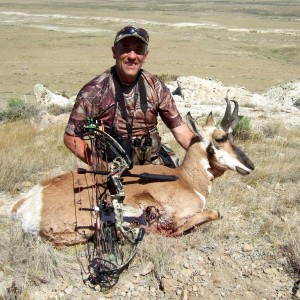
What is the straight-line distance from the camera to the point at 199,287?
356cm


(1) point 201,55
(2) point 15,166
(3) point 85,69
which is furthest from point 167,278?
(1) point 201,55

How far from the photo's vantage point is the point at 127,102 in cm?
509

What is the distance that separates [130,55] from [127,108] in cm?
61

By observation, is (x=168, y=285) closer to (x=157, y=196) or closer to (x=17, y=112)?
(x=157, y=196)

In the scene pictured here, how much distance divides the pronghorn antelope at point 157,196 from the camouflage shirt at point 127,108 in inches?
29.2

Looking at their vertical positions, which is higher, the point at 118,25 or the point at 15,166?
the point at 15,166

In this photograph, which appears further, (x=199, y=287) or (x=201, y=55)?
(x=201, y=55)

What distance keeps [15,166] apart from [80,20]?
2125 inches

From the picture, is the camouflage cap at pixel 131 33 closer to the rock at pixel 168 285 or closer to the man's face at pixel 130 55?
the man's face at pixel 130 55

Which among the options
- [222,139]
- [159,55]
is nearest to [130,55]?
[222,139]

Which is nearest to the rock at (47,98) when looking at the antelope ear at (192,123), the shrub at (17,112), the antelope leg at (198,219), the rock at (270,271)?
the shrub at (17,112)

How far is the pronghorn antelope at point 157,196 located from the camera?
4008mm

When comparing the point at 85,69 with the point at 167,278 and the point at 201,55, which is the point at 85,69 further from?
the point at 167,278

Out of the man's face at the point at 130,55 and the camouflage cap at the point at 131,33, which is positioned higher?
the camouflage cap at the point at 131,33
